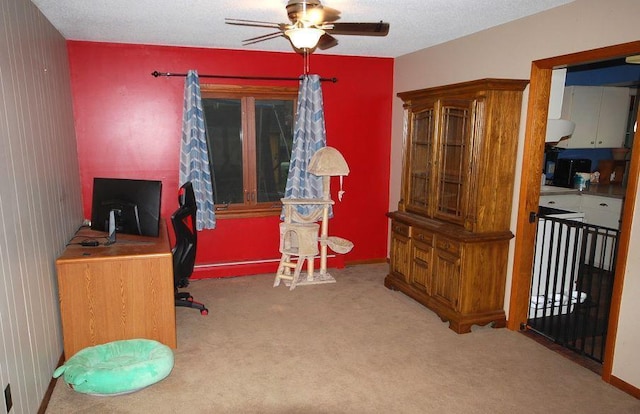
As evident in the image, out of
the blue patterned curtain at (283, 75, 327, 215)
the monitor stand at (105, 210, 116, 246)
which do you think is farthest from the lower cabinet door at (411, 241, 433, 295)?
the monitor stand at (105, 210, 116, 246)

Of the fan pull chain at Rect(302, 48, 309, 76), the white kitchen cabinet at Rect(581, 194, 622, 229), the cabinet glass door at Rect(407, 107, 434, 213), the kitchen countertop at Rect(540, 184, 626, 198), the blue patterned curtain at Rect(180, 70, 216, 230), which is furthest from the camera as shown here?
the kitchen countertop at Rect(540, 184, 626, 198)

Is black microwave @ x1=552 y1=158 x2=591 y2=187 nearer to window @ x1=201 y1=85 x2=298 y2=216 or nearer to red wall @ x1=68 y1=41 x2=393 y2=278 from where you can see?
red wall @ x1=68 y1=41 x2=393 y2=278

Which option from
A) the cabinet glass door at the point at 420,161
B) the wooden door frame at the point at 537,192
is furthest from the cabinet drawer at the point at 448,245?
the wooden door frame at the point at 537,192

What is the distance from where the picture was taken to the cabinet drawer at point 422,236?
12.4 ft

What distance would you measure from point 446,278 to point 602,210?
2703mm

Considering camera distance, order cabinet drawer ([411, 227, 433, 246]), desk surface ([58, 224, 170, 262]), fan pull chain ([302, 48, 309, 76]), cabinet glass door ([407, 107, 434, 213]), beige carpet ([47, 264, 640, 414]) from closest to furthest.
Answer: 1. beige carpet ([47, 264, 640, 414])
2. desk surface ([58, 224, 170, 262])
3. cabinet drawer ([411, 227, 433, 246])
4. cabinet glass door ([407, 107, 434, 213])
5. fan pull chain ([302, 48, 309, 76])

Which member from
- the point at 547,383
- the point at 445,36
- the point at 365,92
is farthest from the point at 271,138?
the point at 547,383

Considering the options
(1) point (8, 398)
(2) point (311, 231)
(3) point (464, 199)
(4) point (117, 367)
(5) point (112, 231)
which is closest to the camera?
(1) point (8, 398)

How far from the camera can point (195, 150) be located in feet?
14.1

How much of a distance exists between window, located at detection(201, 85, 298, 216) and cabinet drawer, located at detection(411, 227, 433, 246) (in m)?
1.64

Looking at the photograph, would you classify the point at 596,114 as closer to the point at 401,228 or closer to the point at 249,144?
the point at 401,228

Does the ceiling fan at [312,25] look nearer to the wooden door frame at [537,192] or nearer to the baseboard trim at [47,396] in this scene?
the wooden door frame at [537,192]

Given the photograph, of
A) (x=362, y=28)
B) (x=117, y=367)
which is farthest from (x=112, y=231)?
(x=362, y=28)

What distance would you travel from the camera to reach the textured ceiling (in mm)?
2904
